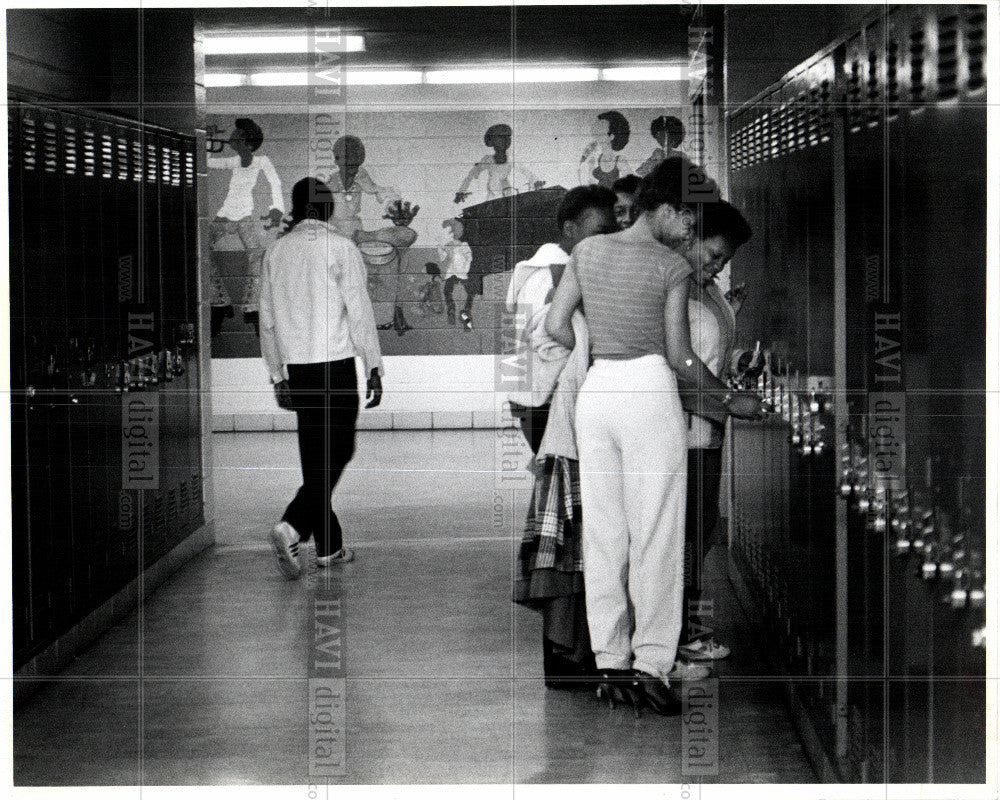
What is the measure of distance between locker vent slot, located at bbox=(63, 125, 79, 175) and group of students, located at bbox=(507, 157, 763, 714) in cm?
113

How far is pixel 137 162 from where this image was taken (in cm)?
363

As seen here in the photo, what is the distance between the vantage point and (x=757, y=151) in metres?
3.42

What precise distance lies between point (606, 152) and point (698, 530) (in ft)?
2.99

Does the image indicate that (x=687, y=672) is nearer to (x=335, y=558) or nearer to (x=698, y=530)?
(x=698, y=530)

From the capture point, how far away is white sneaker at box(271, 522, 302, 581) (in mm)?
3549

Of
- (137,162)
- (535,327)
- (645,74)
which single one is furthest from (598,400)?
(137,162)

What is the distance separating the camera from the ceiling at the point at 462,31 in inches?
135

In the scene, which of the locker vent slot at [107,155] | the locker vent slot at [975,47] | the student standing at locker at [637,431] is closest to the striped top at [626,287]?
the student standing at locker at [637,431]

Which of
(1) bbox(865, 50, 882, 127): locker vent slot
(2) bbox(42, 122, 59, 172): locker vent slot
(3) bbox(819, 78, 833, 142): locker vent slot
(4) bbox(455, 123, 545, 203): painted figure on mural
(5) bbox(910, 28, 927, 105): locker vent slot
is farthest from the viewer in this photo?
(2) bbox(42, 122, 59, 172): locker vent slot

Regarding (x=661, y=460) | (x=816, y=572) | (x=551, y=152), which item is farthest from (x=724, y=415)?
(x=551, y=152)

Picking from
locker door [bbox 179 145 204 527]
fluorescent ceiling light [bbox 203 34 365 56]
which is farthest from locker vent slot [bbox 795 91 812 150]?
locker door [bbox 179 145 204 527]

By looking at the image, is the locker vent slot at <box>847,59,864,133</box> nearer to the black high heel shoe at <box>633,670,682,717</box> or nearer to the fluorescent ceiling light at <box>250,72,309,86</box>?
the fluorescent ceiling light at <box>250,72,309,86</box>

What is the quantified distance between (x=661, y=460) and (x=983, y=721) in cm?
92

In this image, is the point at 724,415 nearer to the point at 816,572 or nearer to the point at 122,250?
the point at 816,572
